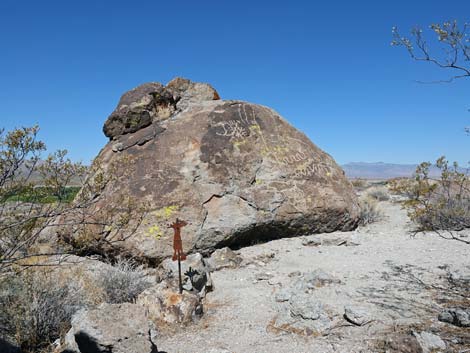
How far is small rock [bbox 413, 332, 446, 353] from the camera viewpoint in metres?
3.52

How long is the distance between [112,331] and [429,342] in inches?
118

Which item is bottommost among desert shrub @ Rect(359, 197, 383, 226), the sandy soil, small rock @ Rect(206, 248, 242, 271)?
the sandy soil

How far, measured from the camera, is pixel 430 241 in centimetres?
802

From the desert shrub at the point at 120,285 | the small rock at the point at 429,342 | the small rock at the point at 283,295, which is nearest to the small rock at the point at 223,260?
the desert shrub at the point at 120,285

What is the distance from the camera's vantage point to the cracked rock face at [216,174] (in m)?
7.21

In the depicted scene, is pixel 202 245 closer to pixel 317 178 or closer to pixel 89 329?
pixel 317 178

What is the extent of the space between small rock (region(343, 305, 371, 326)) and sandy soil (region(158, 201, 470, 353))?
0.06m

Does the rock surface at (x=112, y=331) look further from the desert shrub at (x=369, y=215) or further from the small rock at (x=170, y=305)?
the desert shrub at (x=369, y=215)

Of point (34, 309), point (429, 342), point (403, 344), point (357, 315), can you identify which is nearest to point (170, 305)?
point (34, 309)

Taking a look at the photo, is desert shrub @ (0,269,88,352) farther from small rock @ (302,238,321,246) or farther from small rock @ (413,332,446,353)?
small rock @ (302,238,321,246)

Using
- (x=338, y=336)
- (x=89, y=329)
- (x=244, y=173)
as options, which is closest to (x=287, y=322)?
(x=338, y=336)

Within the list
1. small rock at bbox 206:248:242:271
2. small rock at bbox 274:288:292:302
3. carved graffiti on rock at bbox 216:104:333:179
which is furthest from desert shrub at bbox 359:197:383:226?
small rock at bbox 274:288:292:302

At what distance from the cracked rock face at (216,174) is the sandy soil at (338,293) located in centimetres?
58

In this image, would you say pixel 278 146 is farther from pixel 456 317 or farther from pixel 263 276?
pixel 456 317
